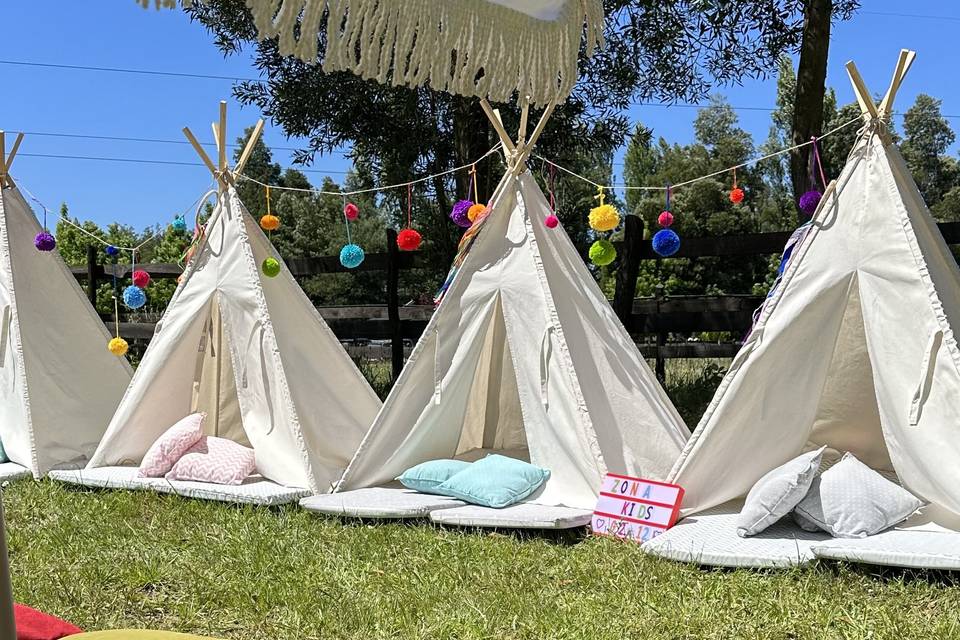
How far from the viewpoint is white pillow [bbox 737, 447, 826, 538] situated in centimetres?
300

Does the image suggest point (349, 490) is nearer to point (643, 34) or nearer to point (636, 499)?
point (636, 499)

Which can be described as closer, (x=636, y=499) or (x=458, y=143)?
(x=636, y=499)

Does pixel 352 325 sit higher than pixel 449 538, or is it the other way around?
pixel 352 325

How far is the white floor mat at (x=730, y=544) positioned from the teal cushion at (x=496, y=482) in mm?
664

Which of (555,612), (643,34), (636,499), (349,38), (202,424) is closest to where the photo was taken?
(349,38)

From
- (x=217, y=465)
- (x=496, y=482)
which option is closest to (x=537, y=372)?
(x=496, y=482)

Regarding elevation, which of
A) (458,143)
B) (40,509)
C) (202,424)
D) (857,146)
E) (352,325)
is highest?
(458,143)

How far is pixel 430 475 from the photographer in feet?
12.5

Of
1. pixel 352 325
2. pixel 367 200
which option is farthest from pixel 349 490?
pixel 367 200

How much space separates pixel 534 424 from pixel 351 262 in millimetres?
1354

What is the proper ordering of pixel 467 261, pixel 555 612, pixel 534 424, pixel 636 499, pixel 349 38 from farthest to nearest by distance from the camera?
pixel 467 261 → pixel 534 424 → pixel 636 499 → pixel 555 612 → pixel 349 38

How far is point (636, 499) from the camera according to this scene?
3.25m

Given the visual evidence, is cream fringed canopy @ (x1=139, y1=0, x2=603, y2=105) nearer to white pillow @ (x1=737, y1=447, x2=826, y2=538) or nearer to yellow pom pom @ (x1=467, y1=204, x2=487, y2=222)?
white pillow @ (x1=737, y1=447, x2=826, y2=538)

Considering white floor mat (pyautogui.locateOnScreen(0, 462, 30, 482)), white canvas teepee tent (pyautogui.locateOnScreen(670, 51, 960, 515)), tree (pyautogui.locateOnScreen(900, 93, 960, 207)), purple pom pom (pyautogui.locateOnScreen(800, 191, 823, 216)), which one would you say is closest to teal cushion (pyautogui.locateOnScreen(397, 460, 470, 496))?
white canvas teepee tent (pyautogui.locateOnScreen(670, 51, 960, 515))
